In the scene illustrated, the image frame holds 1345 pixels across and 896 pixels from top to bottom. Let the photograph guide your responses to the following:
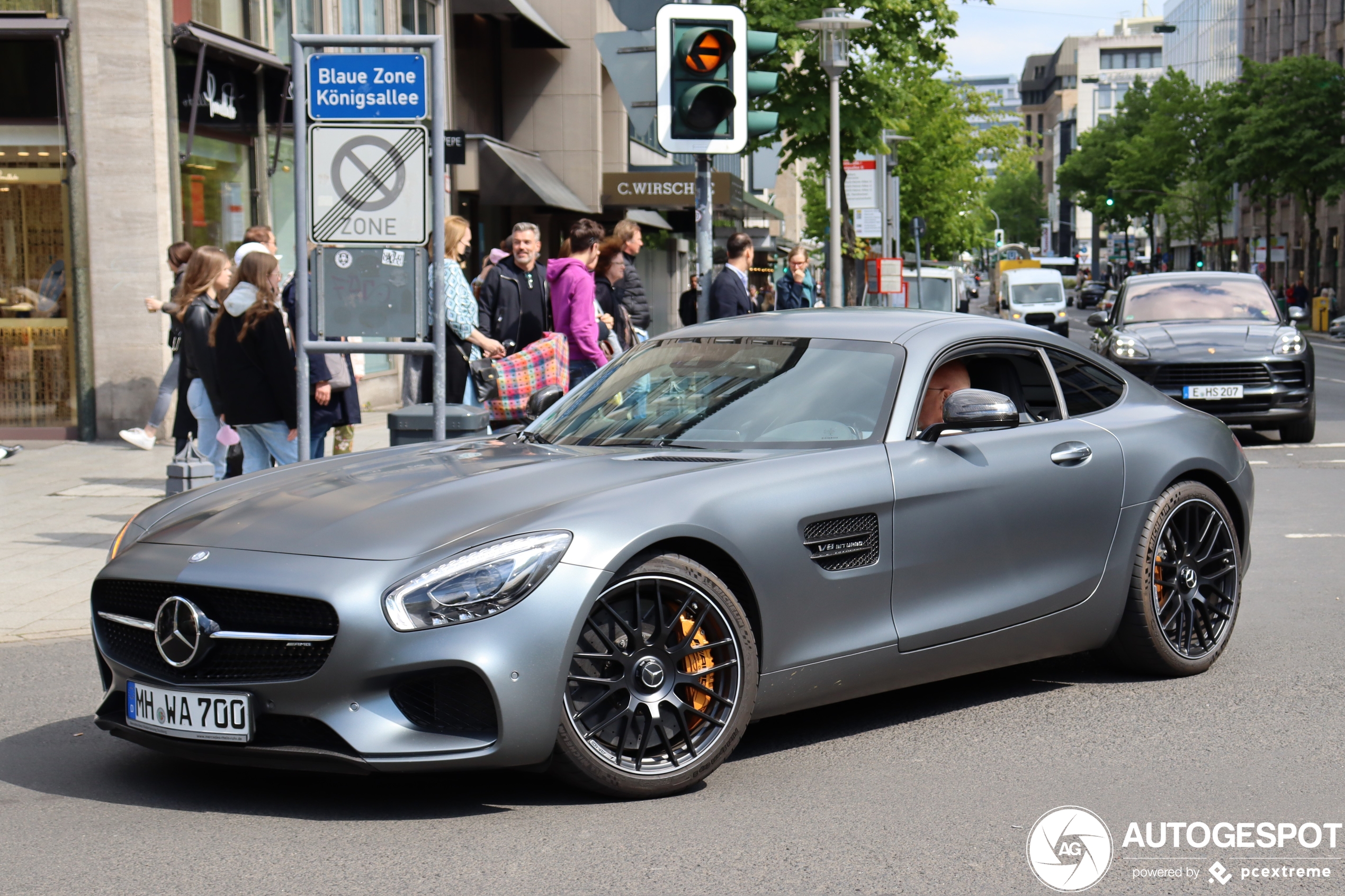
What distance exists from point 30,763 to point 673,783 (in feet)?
6.64

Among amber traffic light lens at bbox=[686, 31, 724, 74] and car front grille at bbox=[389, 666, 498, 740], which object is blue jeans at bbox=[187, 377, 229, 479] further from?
car front grille at bbox=[389, 666, 498, 740]

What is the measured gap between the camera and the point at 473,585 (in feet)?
13.7

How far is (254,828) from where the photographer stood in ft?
13.8

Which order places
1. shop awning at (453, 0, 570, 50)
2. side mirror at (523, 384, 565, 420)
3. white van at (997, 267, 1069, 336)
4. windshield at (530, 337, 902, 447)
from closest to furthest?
windshield at (530, 337, 902, 447) → side mirror at (523, 384, 565, 420) → shop awning at (453, 0, 570, 50) → white van at (997, 267, 1069, 336)

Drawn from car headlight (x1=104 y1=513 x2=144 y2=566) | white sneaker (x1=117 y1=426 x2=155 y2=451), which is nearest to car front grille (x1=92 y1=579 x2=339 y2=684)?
car headlight (x1=104 y1=513 x2=144 y2=566)

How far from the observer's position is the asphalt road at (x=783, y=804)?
3852mm

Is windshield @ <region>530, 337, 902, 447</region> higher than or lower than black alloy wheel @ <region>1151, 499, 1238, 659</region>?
higher

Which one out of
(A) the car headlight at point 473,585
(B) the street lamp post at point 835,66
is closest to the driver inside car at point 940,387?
(A) the car headlight at point 473,585

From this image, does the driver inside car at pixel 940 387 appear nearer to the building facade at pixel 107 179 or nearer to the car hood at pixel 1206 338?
the car hood at pixel 1206 338

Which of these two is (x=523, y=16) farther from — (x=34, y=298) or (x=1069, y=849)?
(x=1069, y=849)

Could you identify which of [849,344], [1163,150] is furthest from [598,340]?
[1163,150]

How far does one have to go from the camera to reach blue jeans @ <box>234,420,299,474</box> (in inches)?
366

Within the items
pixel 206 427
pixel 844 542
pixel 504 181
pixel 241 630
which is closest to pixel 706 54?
pixel 206 427

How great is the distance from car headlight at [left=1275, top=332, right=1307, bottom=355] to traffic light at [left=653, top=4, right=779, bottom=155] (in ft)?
26.2
